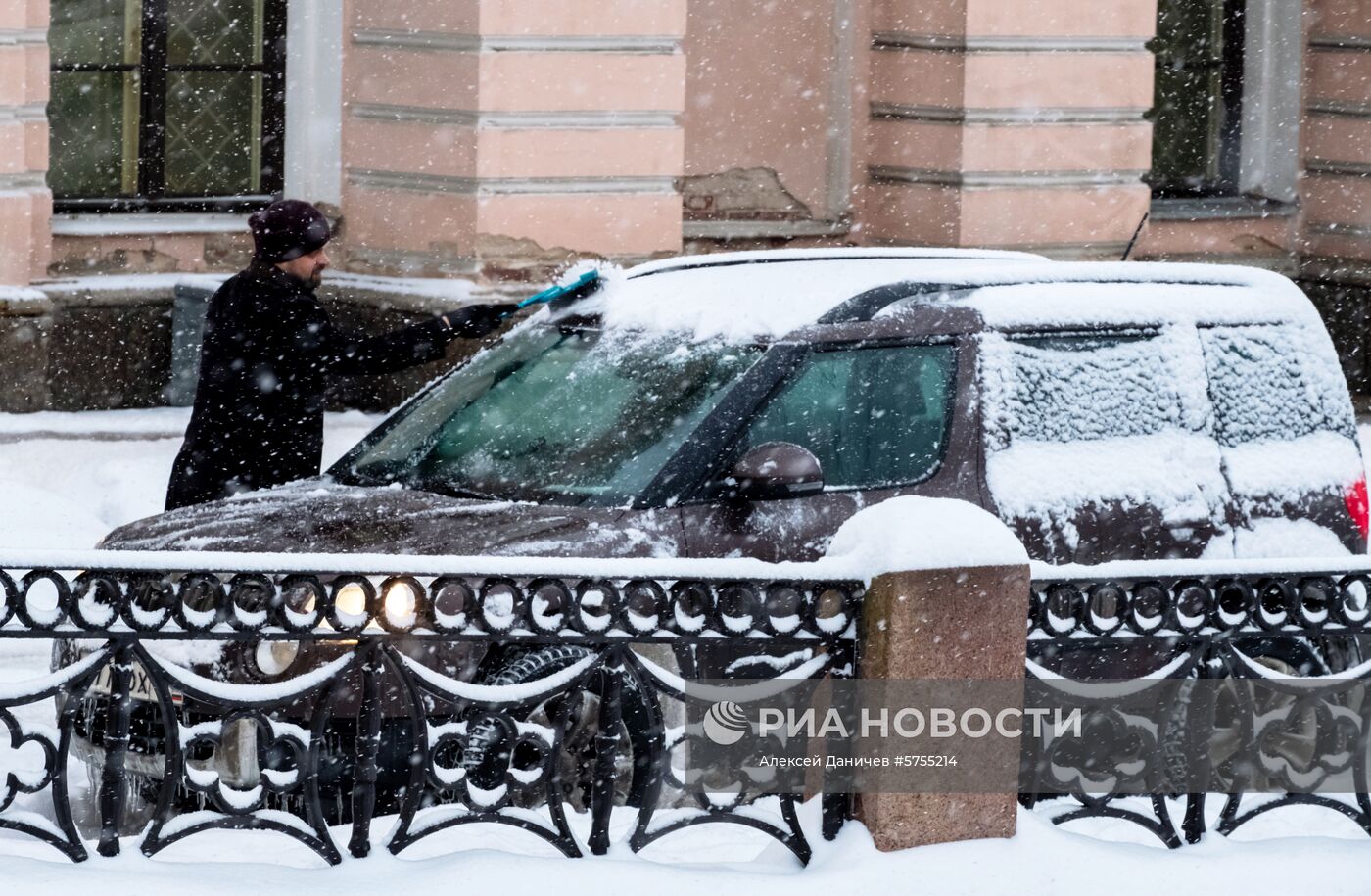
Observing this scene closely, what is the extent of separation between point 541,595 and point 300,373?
2081mm

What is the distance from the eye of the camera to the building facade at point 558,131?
12.4m

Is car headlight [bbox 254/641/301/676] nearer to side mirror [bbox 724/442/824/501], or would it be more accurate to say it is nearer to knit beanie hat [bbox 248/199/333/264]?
side mirror [bbox 724/442/824/501]

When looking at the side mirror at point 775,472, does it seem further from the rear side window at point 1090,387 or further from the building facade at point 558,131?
the building facade at point 558,131

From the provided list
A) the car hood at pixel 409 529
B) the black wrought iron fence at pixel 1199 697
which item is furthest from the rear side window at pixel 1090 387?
the car hood at pixel 409 529

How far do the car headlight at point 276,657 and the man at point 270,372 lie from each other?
5.60 ft

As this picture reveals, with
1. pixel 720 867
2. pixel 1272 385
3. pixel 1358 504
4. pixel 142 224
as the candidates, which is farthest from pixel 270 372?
pixel 142 224

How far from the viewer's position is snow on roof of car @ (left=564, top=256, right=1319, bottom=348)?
623 cm

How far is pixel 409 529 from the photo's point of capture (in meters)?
5.70

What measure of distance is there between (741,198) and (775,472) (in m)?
8.85

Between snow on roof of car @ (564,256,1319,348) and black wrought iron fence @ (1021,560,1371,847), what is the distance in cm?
115

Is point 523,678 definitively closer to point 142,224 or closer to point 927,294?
point 927,294

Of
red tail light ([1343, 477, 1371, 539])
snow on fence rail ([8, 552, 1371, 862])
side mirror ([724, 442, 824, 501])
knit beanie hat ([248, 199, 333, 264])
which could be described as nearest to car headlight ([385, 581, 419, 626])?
snow on fence rail ([8, 552, 1371, 862])

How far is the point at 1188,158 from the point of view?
1593 cm

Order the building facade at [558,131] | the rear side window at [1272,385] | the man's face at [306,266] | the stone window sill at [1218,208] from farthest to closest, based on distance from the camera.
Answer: the stone window sill at [1218,208], the building facade at [558,131], the man's face at [306,266], the rear side window at [1272,385]
